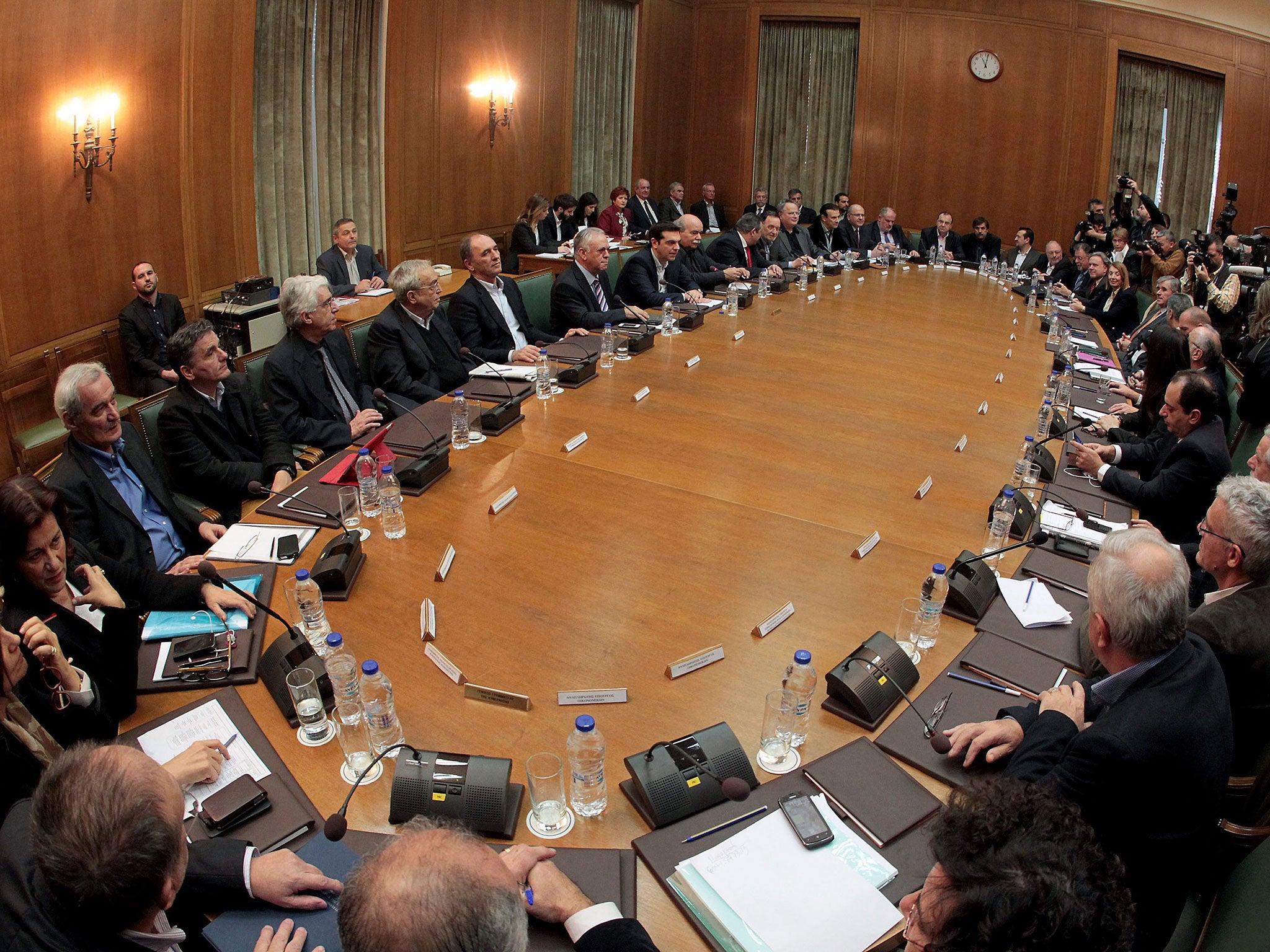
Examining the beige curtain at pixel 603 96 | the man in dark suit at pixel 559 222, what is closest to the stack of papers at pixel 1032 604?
the man in dark suit at pixel 559 222

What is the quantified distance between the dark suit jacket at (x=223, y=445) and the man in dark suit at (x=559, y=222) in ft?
18.2

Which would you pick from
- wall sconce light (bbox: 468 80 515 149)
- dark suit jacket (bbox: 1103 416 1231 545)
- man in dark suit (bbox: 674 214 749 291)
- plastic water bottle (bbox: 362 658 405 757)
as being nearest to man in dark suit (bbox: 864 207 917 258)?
man in dark suit (bbox: 674 214 749 291)

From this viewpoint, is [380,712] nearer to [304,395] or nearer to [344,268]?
[304,395]

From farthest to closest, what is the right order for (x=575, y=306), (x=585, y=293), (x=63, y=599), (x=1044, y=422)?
1. (x=585, y=293)
2. (x=575, y=306)
3. (x=1044, y=422)
4. (x=63, y=599)

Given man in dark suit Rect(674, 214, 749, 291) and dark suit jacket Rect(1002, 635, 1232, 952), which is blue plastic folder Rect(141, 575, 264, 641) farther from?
man in dark suit Rect(674, 214, 749, 291)

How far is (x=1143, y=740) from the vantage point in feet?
5.35

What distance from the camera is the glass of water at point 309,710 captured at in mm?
1873

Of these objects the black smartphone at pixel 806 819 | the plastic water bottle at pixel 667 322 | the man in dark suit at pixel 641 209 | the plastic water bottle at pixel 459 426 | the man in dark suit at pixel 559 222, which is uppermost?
the man in dark suit at pixel 641 209

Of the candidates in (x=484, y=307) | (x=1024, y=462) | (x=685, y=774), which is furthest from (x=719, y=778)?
(x=484, y=307)

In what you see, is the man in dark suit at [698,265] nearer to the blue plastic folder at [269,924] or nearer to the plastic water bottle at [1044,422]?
the plastic water bottle at [1044,422]

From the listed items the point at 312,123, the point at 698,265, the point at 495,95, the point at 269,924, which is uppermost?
the point at 495,95

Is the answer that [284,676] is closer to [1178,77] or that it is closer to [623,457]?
[623,457]

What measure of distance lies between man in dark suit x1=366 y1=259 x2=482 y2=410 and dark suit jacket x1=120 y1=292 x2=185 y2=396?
170 cm

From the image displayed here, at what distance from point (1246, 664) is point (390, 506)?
2404 mm
